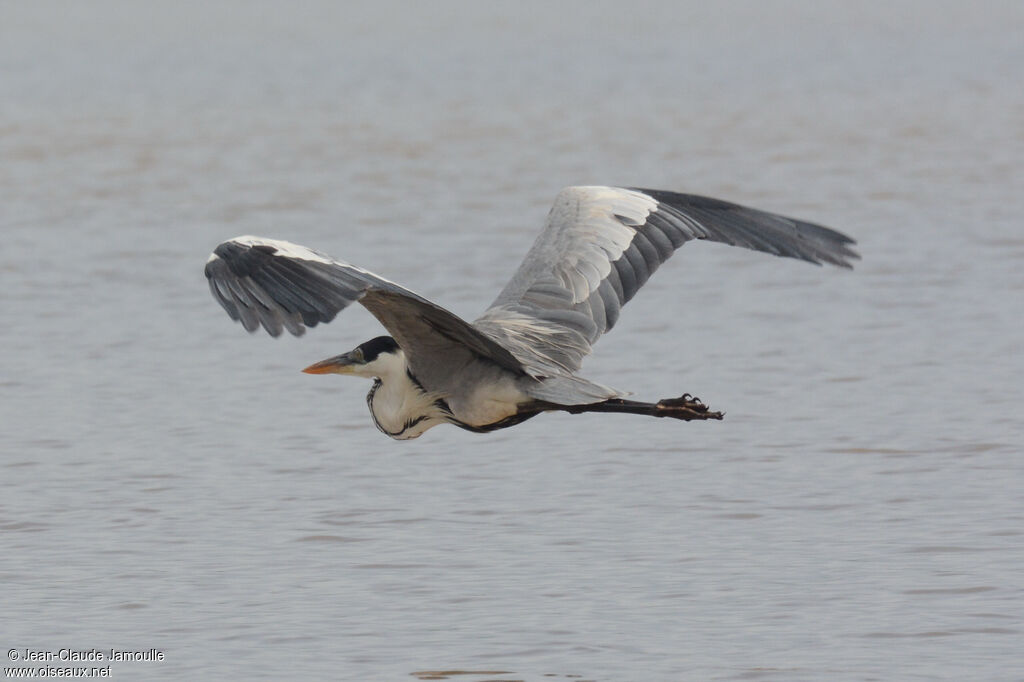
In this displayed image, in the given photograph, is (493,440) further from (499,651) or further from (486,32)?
(486,32)

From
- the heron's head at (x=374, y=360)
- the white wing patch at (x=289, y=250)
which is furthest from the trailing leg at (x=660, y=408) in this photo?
the white wing patch at (x=289, y=250)

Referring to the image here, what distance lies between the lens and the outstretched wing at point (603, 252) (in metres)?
7.10

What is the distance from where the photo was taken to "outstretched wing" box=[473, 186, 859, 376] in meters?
7.10

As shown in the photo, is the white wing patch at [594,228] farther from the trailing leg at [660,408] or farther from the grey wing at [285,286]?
the grey wing at [285,286]

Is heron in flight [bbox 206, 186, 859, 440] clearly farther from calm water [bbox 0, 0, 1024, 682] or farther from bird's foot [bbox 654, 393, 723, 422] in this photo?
calm water [bbox 0, 0, 1024, 682]

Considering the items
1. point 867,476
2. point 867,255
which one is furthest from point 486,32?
point 867,476

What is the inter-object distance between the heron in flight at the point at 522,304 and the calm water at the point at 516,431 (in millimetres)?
611

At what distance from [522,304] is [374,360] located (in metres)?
0.69

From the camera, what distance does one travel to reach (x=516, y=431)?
29.6ft

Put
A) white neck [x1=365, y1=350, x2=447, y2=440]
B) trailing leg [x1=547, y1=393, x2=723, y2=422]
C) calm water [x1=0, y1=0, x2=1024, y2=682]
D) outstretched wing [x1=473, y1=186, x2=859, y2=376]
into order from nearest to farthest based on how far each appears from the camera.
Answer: calm water [x1=0, y1=0, x2=1024, y2=682] < trailing leg [x1=547, y1=393, x2=723, y2=422] < white neck [x1=365, y1=350, x2=447, y2=440] < outstretched wing [x1=473, y1=186, x2=859, y2=376]

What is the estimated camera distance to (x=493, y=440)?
29.1 feet

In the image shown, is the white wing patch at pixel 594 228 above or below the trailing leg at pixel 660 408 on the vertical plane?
above

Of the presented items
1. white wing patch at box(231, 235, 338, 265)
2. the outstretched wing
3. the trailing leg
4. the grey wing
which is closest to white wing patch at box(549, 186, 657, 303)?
the outstretched wing

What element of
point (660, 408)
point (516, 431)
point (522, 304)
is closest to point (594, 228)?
point (522, 304)
